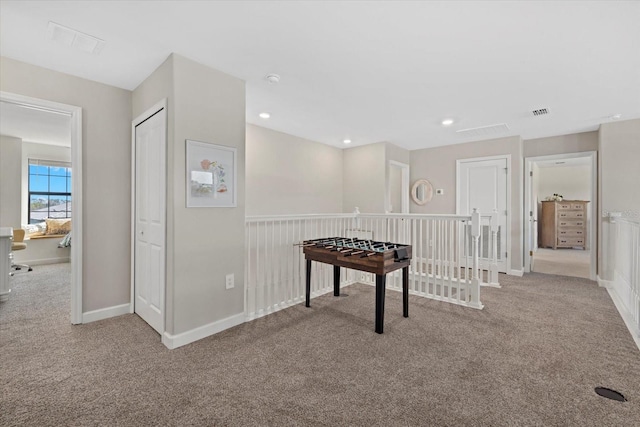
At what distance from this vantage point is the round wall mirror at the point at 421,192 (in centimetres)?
616

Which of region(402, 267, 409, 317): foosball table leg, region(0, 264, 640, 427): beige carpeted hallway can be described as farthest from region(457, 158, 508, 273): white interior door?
region(402, 267, 409, 317): foosball table leg

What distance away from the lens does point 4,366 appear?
212cm

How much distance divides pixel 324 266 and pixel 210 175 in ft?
7.34

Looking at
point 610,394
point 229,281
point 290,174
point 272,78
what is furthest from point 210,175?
point 610,394

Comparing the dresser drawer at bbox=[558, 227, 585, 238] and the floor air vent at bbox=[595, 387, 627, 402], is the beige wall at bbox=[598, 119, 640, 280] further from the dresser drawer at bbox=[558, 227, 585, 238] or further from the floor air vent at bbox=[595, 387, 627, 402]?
the dresser drawer at bbox=[558, 227, 585, 238]

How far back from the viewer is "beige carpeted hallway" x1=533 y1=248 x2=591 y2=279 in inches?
211

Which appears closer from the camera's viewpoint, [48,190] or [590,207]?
[590,207]

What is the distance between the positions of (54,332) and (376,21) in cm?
381

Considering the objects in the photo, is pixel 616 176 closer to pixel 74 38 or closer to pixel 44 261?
pixel 74 38

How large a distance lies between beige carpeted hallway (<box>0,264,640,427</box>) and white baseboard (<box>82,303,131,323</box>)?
0.14 metres

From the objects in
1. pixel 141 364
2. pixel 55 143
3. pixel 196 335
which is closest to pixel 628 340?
pixel 196 335

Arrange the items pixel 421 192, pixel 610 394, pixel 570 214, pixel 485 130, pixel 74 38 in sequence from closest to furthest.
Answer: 1. pixel 610 394
2. pixel 74 38
3. pixel 485 130
4. pixel 421 192
5. pixel 570 214

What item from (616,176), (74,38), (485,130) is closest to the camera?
(74,38)

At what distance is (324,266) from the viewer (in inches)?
169
